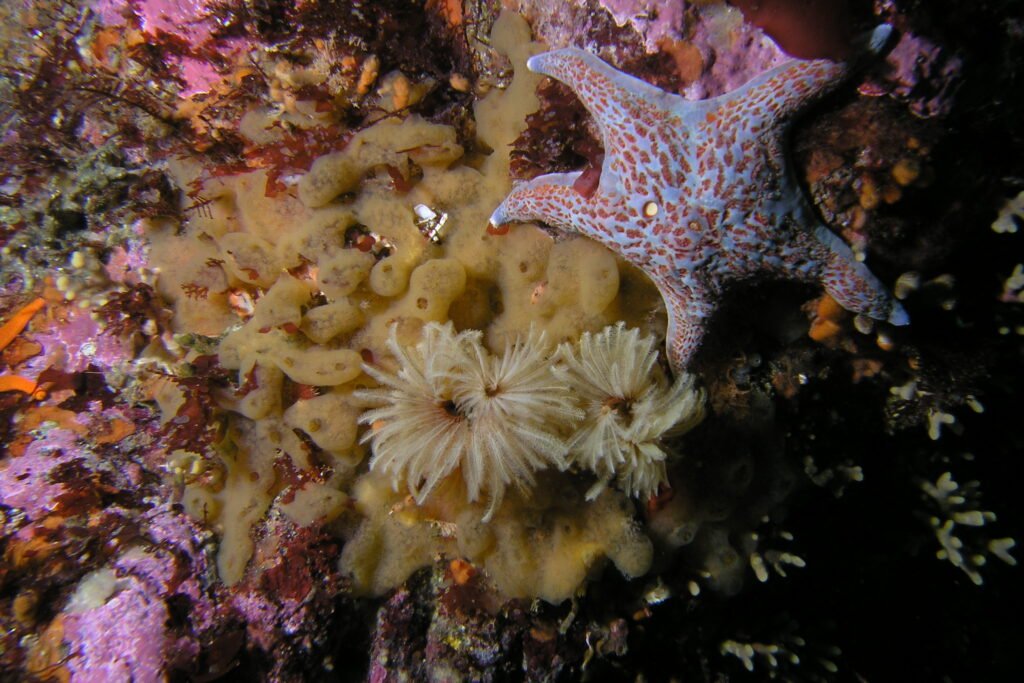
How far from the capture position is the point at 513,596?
3.29m

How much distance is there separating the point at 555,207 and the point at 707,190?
81cm

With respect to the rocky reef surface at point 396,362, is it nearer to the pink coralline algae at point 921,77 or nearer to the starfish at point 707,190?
the starfish at point 707,190

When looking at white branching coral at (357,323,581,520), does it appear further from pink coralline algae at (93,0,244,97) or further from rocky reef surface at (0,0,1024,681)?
pink coralline algae at (93,0,244,97)

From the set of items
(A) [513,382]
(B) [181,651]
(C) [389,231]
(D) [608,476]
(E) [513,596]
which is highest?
(C) [389,231]

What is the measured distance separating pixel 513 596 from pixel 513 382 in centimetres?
155

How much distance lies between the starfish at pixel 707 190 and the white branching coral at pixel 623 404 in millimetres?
458

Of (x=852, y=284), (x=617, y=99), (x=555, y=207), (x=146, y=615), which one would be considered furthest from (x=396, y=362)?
(x=852, y=284)

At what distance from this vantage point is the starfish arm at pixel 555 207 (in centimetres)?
277

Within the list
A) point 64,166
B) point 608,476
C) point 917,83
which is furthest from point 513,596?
point 64,166

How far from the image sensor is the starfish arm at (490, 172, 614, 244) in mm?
2766

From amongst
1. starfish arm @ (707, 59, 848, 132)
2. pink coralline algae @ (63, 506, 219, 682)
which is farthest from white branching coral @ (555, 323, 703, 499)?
pink coralline algae @ (63, 506, 219, 682)

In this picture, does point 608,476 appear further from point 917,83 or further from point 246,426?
point 246,426

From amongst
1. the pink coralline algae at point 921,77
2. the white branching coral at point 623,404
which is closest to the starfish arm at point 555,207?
the white branching coral at point 623,404

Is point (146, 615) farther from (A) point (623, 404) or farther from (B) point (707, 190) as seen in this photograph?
(B) point (707, 190)
